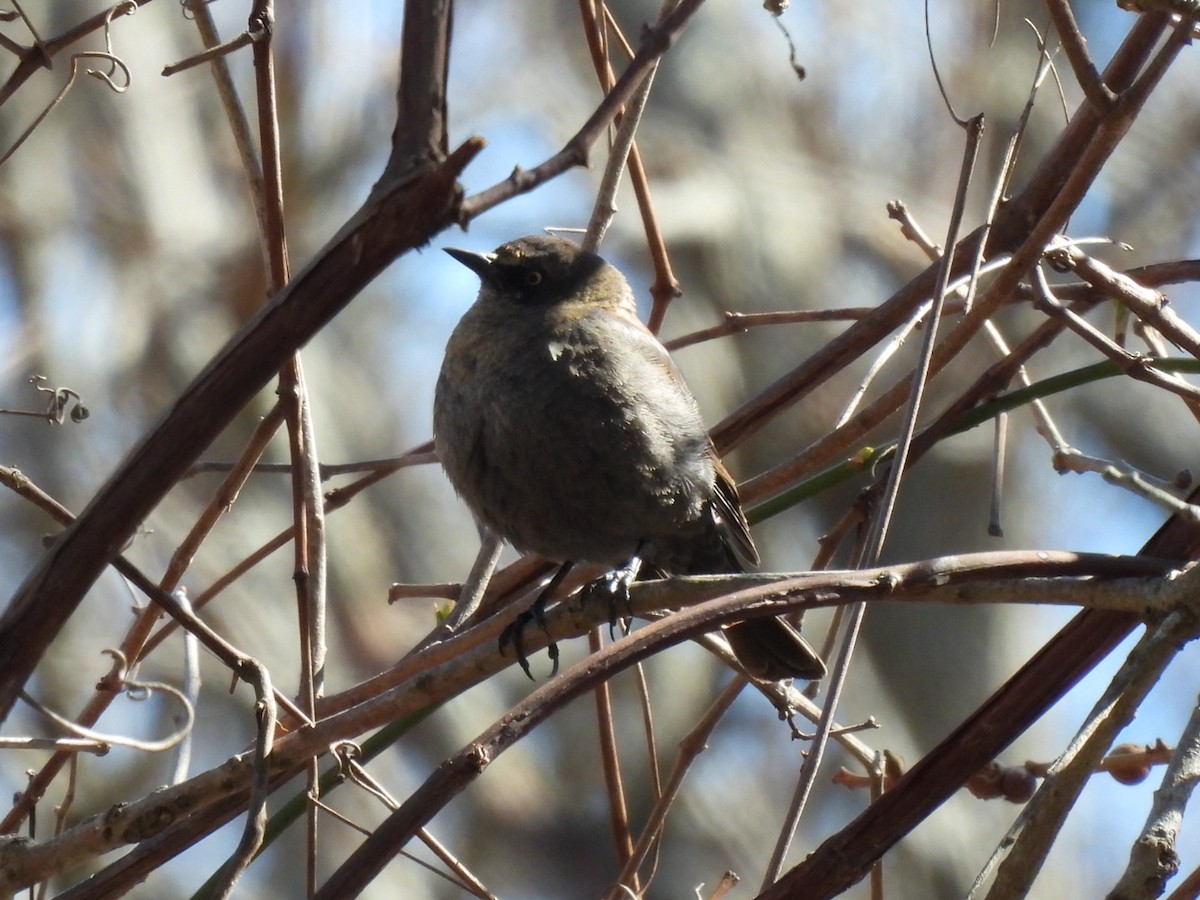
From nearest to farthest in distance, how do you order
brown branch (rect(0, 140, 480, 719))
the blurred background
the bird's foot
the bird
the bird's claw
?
brown branch (rect(0, 140, 480, 719)), the bird's foot, the bird's claw, the bird, the blurred background

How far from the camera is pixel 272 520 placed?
37.7ft

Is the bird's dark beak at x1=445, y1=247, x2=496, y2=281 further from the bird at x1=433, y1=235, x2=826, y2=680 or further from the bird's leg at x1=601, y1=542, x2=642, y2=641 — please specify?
the bird's leg at x1=601, y1=542, x2=642, y2=641

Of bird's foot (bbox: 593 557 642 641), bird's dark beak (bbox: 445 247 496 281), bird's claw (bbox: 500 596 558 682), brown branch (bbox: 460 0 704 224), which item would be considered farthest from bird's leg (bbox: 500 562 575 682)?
brown branch (bbox: 460 0 704 224)

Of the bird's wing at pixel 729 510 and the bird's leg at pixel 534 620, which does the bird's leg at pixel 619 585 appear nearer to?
the bird's leg at pixel 534 620

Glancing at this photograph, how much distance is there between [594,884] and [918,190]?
Result: 6857 mm

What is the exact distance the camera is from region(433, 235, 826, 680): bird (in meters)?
3.80

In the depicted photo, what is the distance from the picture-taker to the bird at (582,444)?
3.80 m

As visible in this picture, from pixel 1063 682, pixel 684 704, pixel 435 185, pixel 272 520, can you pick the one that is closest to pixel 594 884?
pixel 684 704

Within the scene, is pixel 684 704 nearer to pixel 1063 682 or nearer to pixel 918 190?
pixel 918 190

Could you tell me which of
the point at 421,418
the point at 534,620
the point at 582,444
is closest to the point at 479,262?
the point at 582,444

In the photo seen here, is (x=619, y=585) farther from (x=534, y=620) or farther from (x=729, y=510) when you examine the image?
(x=729, y=510)

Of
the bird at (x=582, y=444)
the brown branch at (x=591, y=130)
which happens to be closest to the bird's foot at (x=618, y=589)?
the bird at (x=582, y=444)

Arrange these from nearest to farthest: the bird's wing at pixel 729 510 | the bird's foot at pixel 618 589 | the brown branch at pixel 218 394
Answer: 1. the brown branch at pixel 218 394
2. the bird's foot at pixel 618 589
3. the bird's wing at pixel 729 510

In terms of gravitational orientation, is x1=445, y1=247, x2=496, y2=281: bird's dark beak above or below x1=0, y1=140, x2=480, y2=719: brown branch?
above
